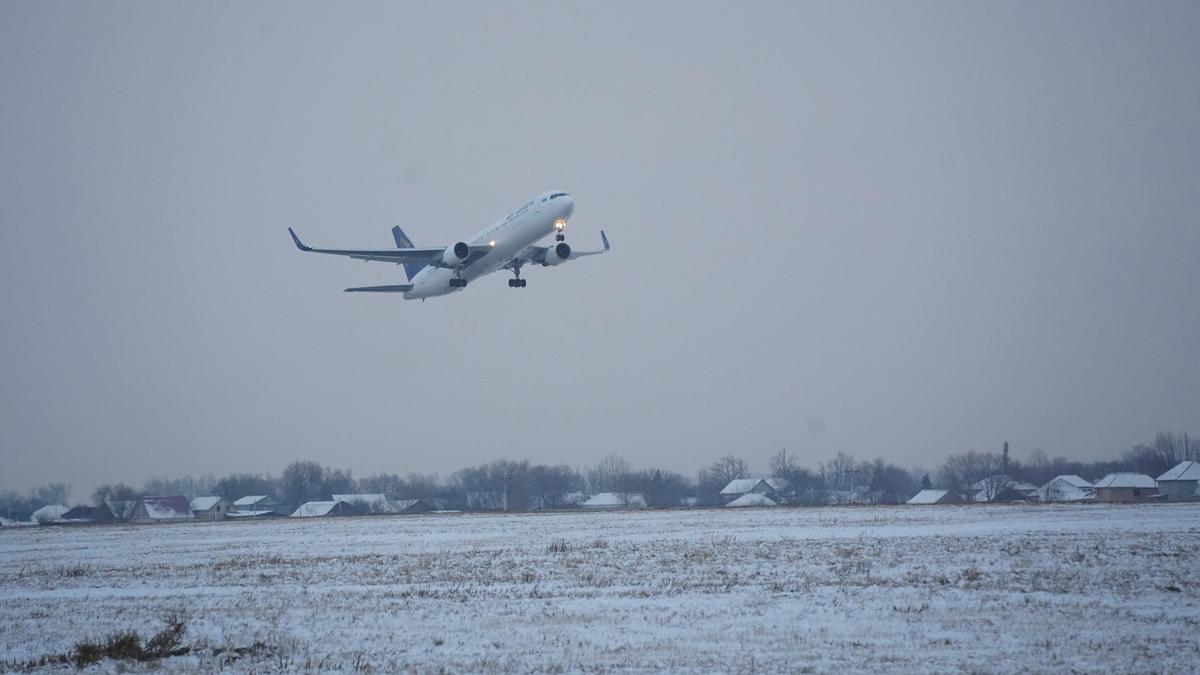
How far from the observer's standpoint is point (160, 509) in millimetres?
121312

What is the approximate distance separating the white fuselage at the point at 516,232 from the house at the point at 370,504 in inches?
2766

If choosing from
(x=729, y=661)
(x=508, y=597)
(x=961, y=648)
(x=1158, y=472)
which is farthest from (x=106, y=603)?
(x=1158, y=472)

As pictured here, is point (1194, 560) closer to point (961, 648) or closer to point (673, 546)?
point (961, 648)

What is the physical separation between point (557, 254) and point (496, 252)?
4.03 m

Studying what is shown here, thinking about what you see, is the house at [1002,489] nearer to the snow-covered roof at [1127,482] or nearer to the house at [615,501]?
the snow-covered roof at [1127,482]

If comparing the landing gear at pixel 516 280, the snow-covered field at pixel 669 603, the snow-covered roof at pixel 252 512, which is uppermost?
the landing gear at pixel 516 280

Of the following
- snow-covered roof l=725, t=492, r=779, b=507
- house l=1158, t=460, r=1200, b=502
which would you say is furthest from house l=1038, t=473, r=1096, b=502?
snow-covered roof l=725, t=492, r=779, b=507

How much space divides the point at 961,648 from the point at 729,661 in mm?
3158

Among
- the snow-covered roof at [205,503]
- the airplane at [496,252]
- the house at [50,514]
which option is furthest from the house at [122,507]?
the airplane at [496,252]

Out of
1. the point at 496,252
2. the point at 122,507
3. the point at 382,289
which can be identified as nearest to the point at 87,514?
the point at 122,507

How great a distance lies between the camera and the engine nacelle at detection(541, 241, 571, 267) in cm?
5752

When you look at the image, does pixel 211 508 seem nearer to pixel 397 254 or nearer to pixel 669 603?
pixel 397 254

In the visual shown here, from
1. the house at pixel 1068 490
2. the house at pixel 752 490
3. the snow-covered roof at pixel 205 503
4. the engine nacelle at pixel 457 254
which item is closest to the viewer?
the engine nacelle at pixel 457 254

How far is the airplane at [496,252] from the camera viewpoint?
173 feet
